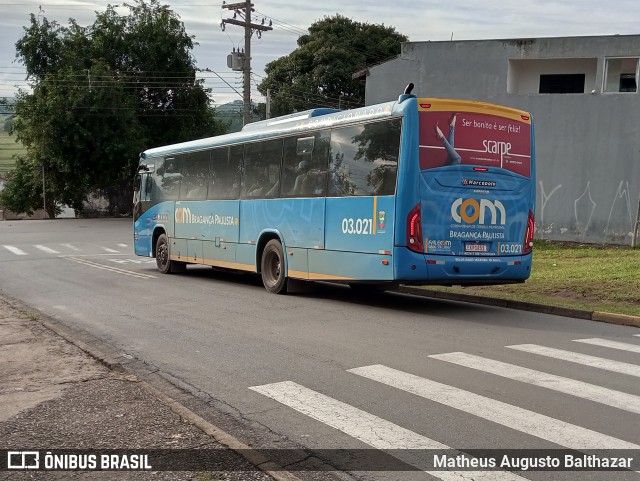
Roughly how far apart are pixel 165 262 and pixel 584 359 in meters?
13.3

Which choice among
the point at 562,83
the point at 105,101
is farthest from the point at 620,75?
the point at 105,101

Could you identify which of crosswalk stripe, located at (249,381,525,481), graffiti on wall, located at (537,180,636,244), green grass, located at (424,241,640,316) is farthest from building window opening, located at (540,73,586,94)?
crosswalk stripe, located at (249,381,525,481)

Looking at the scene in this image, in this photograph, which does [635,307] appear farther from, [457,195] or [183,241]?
[183,241]

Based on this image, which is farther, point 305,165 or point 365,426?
point 305,165

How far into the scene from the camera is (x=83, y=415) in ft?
19.2

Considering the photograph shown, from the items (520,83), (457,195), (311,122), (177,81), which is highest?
(177,81)

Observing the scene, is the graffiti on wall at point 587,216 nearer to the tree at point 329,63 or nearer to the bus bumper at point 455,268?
the bus bumper at point 455,268

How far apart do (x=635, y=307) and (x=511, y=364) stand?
214 inches

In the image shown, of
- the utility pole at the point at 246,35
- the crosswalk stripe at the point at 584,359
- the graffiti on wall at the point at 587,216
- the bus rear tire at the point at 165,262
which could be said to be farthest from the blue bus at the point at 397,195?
the utility pole at the point at 246,35

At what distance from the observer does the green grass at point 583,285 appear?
12869 millimetres

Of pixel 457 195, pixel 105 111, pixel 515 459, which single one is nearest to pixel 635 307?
pixel 457 195

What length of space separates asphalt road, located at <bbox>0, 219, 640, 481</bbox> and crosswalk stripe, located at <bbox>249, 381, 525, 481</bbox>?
19mm

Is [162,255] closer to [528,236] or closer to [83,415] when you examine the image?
[528,236]

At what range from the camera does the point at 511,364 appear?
7.90 metres
